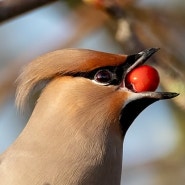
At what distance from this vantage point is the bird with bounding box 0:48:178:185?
16.8 feet

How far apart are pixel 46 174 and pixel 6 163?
219 mm

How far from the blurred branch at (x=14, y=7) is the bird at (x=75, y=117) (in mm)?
311

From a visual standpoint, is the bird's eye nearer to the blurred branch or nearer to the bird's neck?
the bird's neck

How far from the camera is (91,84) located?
5406 millimetres

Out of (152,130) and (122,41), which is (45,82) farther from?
(152,130)

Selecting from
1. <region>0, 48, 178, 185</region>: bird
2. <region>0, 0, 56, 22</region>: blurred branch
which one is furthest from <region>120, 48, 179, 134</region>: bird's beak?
<region>0, 0, 56, 22</region>: blurred branch

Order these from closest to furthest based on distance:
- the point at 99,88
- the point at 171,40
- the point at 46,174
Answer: the point at 46,174, the point at 99,88, the point at 171,40

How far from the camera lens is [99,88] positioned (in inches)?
213

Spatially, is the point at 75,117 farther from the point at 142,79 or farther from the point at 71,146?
the point at 142,79

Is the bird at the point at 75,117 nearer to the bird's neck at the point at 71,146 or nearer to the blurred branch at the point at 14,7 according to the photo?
the bird's neck at the point at 71,146

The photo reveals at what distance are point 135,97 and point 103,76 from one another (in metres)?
0.21

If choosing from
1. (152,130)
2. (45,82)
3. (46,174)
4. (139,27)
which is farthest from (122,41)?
(152,130)

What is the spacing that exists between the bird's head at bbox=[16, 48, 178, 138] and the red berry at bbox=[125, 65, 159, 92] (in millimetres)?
23

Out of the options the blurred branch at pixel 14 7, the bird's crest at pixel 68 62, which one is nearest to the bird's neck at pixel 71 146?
the bird's crest at pixel 68 62
